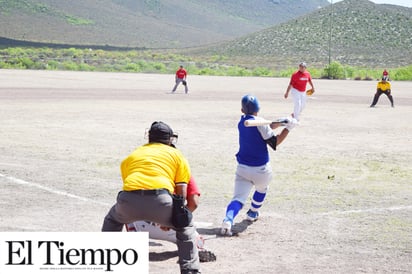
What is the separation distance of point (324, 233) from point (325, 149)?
8.18m

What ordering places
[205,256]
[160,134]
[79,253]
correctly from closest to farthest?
[79,253] < [160,134] < [205,256]

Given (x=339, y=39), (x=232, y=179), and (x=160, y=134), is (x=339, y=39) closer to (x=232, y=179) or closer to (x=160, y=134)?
(x=232, y=179)

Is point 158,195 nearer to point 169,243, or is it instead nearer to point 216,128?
point 169,243

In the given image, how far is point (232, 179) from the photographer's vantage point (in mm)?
13422

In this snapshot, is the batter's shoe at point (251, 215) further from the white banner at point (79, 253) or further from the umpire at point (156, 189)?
the white banner at point (79, 253)

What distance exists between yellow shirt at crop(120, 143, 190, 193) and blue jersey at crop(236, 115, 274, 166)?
2.36m

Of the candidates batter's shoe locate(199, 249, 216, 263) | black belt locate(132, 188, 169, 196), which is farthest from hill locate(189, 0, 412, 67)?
black belt locate(132, 188, 169, 196)

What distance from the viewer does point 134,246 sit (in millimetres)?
6520

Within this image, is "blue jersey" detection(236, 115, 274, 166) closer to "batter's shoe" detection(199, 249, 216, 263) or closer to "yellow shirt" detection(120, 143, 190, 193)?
"batter's shoe" detection(199, 249, 216, 263)

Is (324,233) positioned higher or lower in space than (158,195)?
lower

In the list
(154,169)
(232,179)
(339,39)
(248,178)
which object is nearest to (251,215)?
(248,178)

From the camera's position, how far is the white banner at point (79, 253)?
6.43m

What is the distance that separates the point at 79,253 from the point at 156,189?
878mm

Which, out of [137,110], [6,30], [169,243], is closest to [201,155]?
[169,243]
